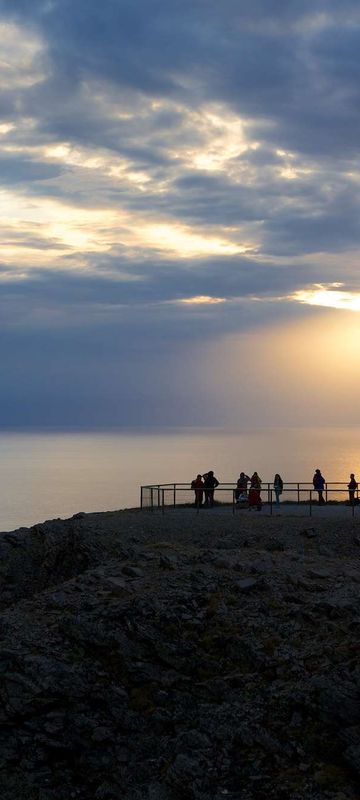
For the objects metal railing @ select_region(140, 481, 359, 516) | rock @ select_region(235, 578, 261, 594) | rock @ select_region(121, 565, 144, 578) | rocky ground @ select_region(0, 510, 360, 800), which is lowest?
rocky ground @ select_region(0, 510, 360, 800)

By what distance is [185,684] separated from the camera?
19.8 meters

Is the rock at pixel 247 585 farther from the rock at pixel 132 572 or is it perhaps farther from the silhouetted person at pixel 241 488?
the silhouetted person at pixel 241 488

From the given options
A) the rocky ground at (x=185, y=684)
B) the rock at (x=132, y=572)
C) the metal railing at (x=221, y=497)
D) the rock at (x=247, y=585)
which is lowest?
the rocky ground at (x=185, y=684)

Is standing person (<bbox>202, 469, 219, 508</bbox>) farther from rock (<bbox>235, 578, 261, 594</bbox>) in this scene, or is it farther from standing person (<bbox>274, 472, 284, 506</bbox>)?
rock (<bbox>235, 578, 261, 594</bbox>)

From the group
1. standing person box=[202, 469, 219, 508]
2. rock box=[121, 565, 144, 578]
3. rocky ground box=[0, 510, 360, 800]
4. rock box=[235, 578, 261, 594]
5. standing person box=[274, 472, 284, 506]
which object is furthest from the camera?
standing person box=[274, 472, 284, 506]

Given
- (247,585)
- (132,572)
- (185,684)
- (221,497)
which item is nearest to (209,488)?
(221,497)

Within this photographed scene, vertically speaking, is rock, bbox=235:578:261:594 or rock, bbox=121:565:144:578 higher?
rock, bbox=121:565:144:578

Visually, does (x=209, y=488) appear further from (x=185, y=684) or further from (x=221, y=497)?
(x=185, y=684)

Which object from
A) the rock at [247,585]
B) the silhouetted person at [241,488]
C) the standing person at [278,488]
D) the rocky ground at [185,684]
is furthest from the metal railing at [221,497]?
the rock at [247,585]

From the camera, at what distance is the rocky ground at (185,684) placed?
57.4ft

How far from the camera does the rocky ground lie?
689 inches

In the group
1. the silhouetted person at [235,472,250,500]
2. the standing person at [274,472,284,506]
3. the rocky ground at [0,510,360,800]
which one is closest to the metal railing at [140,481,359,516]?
the silhouetted person at [235,472,250,500]

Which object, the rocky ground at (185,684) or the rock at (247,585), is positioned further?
the rock at (247,585)

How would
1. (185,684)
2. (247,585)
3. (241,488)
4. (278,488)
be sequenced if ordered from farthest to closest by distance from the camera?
(278,488)
(241,488)
(247,585)
(185,684)
